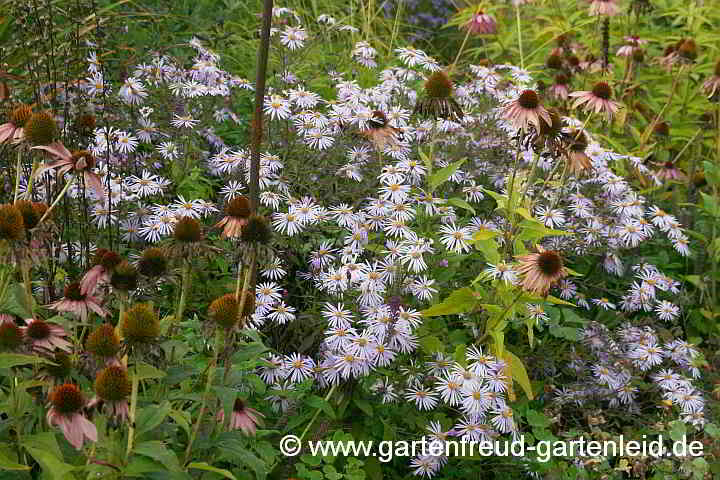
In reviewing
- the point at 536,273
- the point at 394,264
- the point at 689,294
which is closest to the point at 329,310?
the point at 394,264

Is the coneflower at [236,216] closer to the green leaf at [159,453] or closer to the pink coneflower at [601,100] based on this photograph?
the green leaf at [159,453]

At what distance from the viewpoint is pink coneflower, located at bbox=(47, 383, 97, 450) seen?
139 centimetres

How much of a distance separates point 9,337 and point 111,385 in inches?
10.3

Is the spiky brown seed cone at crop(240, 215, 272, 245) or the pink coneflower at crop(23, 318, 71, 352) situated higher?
the spiky brown seed cone at crop(240, 215, 272, 245)

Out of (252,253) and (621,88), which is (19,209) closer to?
(252,253)

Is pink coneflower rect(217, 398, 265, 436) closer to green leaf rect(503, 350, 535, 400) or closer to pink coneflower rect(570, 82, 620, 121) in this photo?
green leaf rect(503, 350, 535, 400)

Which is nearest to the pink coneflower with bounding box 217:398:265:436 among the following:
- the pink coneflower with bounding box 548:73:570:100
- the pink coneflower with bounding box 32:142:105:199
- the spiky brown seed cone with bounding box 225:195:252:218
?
the spiky brown seed cone with bounding box 225:195:252:218

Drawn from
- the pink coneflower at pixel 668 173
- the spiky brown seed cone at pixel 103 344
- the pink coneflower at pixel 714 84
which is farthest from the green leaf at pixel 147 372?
the pink coneflower at pixel 714 84

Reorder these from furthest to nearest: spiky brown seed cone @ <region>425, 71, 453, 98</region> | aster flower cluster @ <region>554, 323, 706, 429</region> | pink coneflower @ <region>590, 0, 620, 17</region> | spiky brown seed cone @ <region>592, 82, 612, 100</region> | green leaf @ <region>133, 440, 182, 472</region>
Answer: pink coneflower @ <region>590, 0, 620, 17</region> → spiky brown seed cone @ <region>592, 82, 612, 100</region> → aster flower cluster @ <region>554, 323, 706, 429</region> → spiky brown seed cone @ <region>425, 71, 453, 98</region> → green leaf @ <region>133, 440, 182, 472</region>

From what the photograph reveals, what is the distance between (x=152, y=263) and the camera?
1690 millimetres

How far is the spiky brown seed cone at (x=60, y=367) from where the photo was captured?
1.61 metres

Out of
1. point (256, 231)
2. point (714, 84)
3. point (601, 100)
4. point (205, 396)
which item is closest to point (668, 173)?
point (714, 84)

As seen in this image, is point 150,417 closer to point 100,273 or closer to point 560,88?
point 100,273

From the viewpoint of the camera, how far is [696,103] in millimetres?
4684
